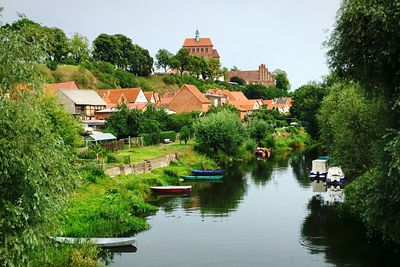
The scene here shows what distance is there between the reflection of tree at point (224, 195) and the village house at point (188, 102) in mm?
44199

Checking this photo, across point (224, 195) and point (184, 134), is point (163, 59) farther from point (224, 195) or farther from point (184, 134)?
point (224, 195)

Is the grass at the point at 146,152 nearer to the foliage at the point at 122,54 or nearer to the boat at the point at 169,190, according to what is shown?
the boat at the point at 169,190

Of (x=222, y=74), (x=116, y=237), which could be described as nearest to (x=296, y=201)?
(x=116, y=237)

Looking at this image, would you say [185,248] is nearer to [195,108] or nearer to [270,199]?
[270,199]

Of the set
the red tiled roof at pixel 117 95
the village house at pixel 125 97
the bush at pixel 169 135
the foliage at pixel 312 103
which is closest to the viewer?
the bush at pixel 169 135

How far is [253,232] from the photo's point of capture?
1109 inches

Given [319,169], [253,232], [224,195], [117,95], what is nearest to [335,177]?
[319,169]

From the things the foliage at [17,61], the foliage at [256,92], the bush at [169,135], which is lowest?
the bush at [169,135]

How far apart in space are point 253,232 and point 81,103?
46.7 m

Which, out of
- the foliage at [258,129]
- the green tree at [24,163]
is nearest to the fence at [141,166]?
the green tree at [24,163]

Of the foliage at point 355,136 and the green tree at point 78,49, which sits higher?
the green tree at point 78,49

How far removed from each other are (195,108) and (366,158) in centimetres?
6876

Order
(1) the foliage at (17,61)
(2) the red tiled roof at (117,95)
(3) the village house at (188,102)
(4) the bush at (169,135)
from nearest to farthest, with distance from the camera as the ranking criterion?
(1) the foliage at (17,61) < (4) the bush at (169,135) < (2) the red tiled roof at (117,95) < (3) the village house at (188,102)

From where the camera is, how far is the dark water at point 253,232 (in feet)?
75.4
